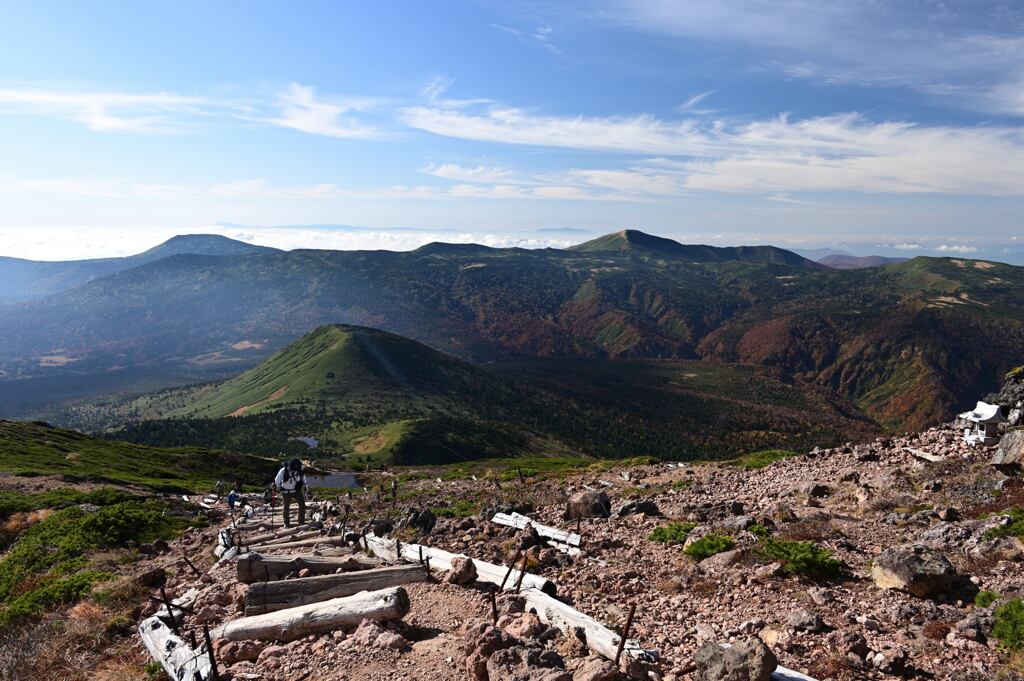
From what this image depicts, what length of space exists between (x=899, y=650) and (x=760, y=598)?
251 centimetres

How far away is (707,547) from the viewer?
43.7ft

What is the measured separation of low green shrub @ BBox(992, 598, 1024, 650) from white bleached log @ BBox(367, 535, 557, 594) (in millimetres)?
7194

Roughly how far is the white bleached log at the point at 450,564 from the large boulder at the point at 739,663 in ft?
12.5

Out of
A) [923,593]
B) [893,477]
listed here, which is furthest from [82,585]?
[893,477]

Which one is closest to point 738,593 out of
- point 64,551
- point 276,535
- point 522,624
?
point 522,624

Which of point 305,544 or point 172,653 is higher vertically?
point 172,653

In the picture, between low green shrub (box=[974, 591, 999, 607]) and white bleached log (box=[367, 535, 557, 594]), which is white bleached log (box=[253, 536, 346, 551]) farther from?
low green shrub (box=[974, 591, 999, 607])

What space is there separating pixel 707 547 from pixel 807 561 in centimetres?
230

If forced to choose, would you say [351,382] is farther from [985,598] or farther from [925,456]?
[985,598]

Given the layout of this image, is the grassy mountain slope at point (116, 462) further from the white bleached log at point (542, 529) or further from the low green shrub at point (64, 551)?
the white bleached log at point (542, 529)

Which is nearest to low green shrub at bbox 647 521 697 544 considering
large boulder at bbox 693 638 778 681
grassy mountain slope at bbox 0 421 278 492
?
large boulder at bbox 693 638 778 681

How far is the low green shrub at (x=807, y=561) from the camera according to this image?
1149 cm

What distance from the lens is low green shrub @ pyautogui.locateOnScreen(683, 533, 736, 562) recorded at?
13227 millimetres

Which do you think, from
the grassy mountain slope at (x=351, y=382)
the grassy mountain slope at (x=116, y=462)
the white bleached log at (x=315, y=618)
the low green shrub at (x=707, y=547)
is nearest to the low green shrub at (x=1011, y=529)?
the low green shrub at (x=707, y=547)
